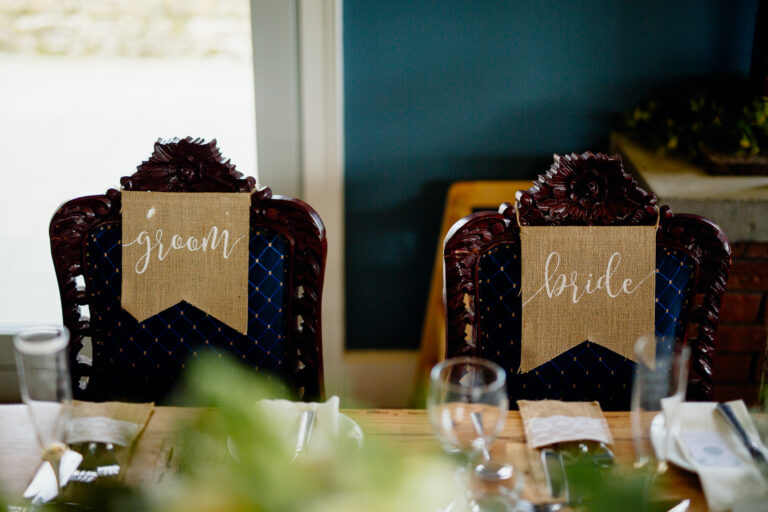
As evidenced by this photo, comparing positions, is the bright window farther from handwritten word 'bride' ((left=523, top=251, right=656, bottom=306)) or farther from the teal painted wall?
handwritten word 'bride' ((left=523, top=251, right=656, bottom=306))

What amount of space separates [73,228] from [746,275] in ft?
5.44

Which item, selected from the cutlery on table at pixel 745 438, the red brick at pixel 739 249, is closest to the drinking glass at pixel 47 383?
the cutlery on table at pixel 745 438

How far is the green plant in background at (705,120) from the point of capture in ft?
6.63

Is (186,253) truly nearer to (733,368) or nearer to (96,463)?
(96,463)

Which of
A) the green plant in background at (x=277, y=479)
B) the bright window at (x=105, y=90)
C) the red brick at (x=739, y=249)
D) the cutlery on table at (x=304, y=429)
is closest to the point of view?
the green plant in background at (x=277, y=479)

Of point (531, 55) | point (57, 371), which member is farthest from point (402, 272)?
point (57, 371)

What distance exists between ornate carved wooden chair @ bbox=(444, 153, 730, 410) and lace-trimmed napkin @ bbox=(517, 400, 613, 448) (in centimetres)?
20

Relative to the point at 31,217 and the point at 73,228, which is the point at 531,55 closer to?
the point at 73,228

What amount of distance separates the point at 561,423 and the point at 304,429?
43cm

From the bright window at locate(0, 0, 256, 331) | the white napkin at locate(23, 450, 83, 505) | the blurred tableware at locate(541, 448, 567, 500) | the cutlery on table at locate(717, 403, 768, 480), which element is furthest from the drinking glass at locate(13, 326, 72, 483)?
the bright window at locate(0, 0, 256, 331)

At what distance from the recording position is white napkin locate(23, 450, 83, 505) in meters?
1.10

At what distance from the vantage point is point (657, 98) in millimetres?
2258

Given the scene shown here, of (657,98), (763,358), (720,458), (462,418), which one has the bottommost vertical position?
(763,358)

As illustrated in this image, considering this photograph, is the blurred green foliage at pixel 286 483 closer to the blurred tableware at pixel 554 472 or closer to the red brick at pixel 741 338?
the blurred tableware at pixel 554 472
